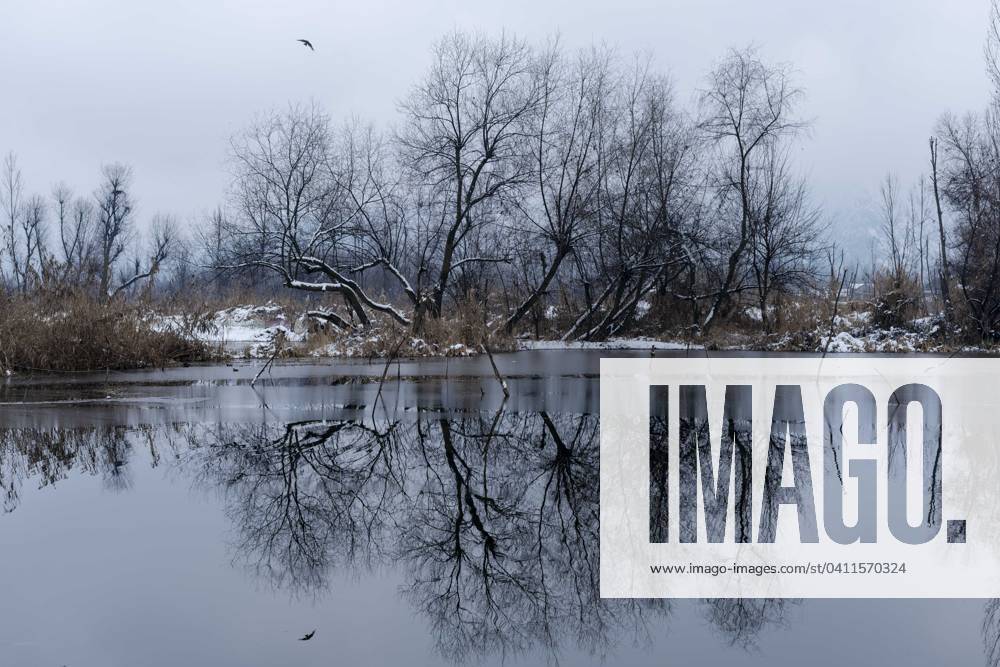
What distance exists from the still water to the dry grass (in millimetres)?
8322

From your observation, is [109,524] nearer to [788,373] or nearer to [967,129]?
[788,373]

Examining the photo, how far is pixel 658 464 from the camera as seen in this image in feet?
26.5

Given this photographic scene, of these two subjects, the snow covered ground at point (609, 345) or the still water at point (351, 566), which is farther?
the snow covered ground at point (609, 345)

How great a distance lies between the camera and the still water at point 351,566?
414cm

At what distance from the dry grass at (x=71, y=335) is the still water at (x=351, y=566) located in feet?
27.3

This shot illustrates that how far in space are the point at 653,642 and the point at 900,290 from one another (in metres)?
27.2

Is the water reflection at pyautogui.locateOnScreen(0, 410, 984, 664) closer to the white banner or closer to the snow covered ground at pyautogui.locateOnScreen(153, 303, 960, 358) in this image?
the white banner

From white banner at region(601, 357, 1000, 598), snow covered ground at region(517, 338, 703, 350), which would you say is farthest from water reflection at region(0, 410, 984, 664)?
snow covered ground at region(517, 338, 703, 350)

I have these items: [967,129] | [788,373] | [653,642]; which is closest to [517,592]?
[653,642]

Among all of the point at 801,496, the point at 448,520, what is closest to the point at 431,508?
the point at 448,520

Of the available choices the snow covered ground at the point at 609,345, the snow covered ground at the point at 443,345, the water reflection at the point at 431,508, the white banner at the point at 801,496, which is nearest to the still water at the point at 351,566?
the water reflection at the point at 431,508

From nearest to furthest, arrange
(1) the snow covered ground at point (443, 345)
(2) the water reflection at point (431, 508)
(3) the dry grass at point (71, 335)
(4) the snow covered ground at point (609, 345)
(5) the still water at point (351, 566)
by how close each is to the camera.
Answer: (5) the still water at point (351, 566), (2) the water reflection at point (431, 508), (3) the dry grass at point (71, 335), (1) the snow covered ground at point (443, 345), (4) the snow covered ground at point (609, 345)

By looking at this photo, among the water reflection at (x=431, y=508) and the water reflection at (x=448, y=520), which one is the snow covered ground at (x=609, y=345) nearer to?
the water reflection at (x=431, y=508)

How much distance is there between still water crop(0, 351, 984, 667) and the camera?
4.14 m
